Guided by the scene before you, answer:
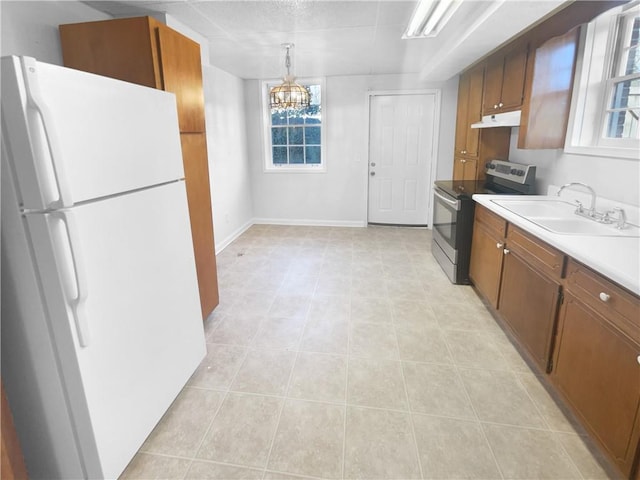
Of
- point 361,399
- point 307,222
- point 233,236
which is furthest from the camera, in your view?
point 307,222

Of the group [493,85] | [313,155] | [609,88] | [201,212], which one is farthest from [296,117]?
[609,88]

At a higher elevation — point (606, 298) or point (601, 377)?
point (606, 298)

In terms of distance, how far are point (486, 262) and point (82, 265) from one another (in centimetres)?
278

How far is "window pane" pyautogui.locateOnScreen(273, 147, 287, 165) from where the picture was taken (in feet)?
18.8

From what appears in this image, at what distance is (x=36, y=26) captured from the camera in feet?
6.57

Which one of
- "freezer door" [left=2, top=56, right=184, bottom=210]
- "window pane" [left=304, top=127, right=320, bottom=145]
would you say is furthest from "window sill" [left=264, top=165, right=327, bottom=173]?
"freezer door" [left=2, top=56, right=184, bottom=210]

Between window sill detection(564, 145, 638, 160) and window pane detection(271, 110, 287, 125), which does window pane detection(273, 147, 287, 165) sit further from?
window sill detection(564, 145, 638, 160)

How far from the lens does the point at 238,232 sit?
532 centimetres

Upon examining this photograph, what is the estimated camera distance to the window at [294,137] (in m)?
5.48

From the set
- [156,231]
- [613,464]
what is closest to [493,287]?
[613,464]

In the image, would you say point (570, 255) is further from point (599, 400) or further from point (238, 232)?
point (238, 232)

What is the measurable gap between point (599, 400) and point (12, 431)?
7.74 ft

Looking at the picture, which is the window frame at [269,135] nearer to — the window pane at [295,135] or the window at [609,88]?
the window pane at [295,135]

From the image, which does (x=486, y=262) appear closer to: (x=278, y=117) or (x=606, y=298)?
(x=606, y=298)
